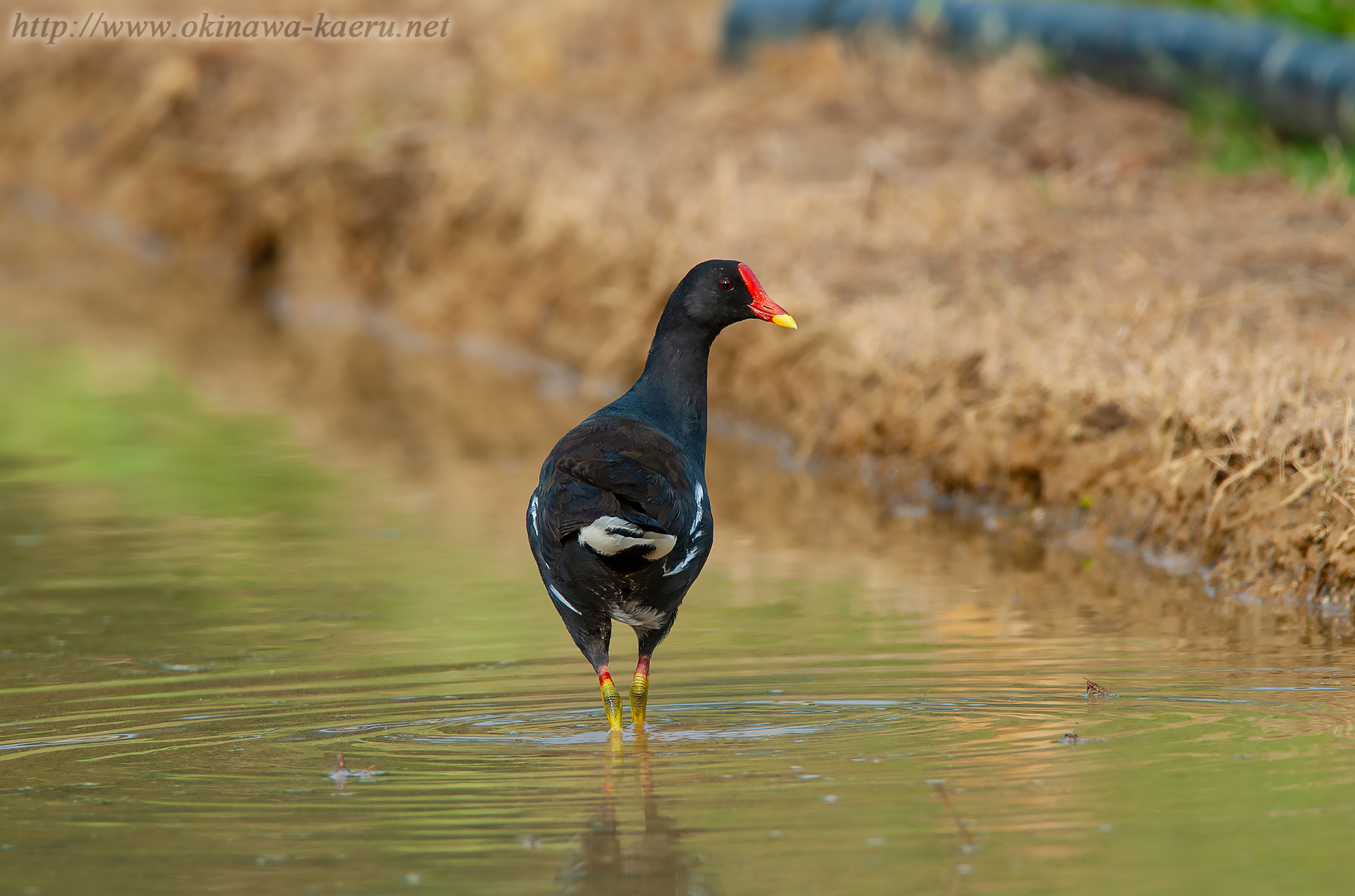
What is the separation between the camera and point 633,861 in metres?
4.18

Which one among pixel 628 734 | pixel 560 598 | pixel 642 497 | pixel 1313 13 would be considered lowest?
pixel 628 734

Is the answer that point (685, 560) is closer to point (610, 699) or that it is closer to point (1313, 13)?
point (610, 699)

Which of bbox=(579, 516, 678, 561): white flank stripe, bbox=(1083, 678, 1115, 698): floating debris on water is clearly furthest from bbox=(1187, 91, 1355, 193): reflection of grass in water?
bbox=(579, 516, 678, 561): white flank stripe

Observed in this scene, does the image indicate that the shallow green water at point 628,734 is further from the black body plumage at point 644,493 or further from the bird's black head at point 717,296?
the bird's black head at point 717,296

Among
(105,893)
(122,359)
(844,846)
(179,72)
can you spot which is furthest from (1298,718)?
(179,72)

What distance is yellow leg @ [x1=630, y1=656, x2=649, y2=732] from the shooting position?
5531 millimetres

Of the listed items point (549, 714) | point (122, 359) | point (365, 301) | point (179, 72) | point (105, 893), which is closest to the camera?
point (105, 893)

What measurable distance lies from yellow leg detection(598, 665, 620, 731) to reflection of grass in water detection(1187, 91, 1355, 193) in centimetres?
703

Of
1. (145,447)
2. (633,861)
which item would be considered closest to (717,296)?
(633,861)

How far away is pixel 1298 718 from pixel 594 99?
10848mm

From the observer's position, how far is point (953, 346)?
891cm

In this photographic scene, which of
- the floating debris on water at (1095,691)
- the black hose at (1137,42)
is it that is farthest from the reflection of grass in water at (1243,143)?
the floating debris on water at (1095,691)

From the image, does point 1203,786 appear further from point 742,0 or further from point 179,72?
point 179,72

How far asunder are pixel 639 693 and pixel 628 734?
246 mm
